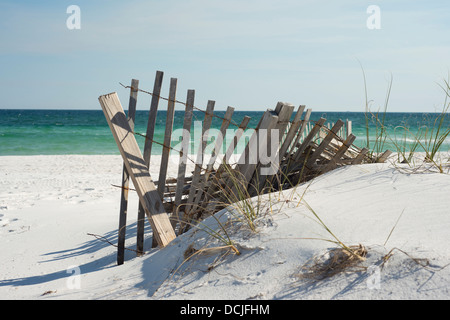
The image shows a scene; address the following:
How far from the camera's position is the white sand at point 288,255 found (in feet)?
7.78

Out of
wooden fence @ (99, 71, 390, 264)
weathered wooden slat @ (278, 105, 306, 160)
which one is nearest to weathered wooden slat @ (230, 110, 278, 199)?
wooden fence @ (99, 71, 390, 264)

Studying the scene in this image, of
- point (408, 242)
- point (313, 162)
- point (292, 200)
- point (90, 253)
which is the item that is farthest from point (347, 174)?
point (90, 253)

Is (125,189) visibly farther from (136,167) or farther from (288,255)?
(288,255)

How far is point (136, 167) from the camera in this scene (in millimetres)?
3838

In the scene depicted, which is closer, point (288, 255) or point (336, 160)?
point (288, 255)

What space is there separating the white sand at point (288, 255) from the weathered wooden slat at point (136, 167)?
0.28 meters

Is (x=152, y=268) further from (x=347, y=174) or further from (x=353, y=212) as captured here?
(x=347, y=174)

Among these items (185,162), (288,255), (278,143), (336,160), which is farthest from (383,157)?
(288,255)

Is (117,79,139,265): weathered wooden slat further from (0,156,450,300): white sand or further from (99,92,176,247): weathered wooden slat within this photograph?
(0,156,450,300): white sand

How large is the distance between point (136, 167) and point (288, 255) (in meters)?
1.77

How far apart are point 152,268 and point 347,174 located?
6.73 feet

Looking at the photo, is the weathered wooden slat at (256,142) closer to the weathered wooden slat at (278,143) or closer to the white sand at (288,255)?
the weathered wooden slat at (278,143)

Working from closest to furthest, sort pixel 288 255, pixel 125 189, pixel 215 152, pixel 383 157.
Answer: pixel 288 255 < pixel 215 152 < pixel 125 189 < pixel 383 157

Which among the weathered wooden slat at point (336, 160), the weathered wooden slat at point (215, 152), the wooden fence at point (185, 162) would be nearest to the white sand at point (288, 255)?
the weathered wooden slat at point (336, 160)
